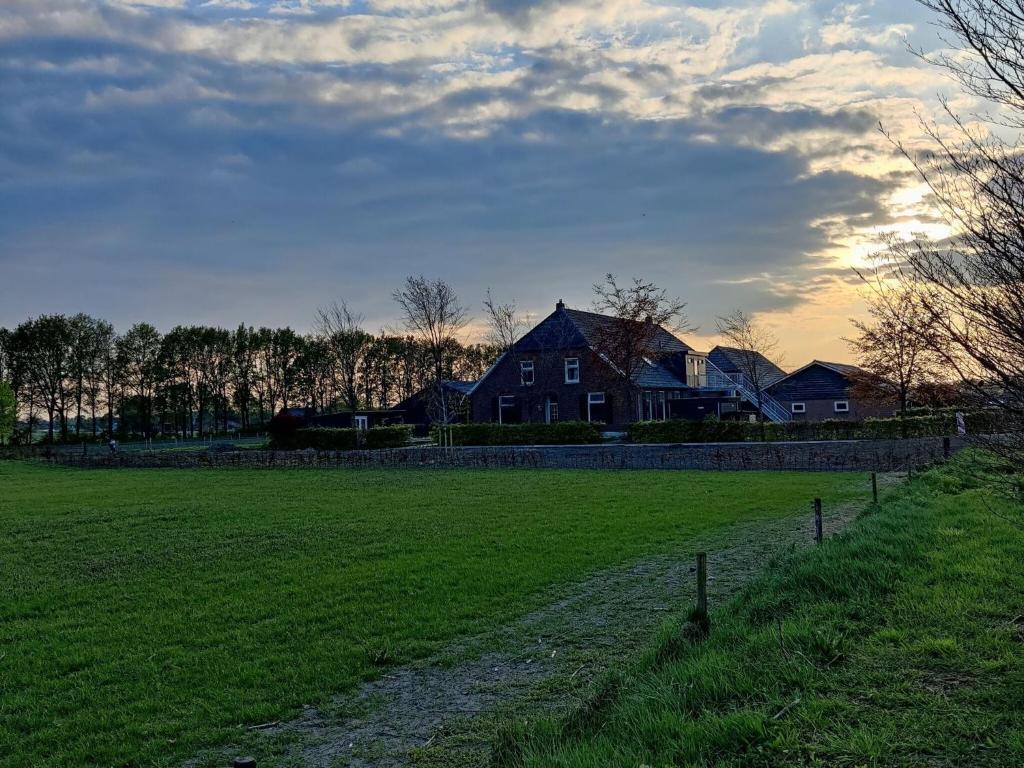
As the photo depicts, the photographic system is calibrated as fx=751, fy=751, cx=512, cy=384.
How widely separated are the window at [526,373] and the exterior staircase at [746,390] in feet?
39.8

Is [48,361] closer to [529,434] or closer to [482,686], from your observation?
[529,434]

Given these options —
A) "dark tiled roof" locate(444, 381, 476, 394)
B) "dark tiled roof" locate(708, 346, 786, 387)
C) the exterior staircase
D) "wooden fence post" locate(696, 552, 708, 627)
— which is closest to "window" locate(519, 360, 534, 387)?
"dark tiled roof" locate(444, 381, 476, 394)

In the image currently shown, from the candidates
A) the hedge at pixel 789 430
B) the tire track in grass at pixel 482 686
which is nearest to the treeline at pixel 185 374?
the hedge at pixel 789 430

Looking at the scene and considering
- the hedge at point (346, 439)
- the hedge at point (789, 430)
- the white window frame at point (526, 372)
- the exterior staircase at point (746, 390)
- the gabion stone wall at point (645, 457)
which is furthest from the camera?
the exterior staircase at point (746, 390)

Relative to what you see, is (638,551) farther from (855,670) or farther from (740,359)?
(740,359)

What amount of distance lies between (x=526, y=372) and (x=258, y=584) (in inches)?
1495

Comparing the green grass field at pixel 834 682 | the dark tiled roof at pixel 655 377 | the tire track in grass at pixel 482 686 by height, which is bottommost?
the tire track in grass at pixel 482 686

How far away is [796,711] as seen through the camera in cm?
425

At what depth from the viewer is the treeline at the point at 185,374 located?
58875 millimetres

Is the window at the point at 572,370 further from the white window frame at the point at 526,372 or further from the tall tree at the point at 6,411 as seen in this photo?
the tall tree at the point at 6,411

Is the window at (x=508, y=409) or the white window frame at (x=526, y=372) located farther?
the window at (x=508, y=409)

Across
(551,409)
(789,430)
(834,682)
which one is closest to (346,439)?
(551,409)

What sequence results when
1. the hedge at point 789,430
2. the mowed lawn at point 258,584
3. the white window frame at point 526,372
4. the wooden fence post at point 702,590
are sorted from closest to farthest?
the mowed lawn at point 258,584, the wooden fence post at point 702,590, the hedge at point 789,430, the white window frame at point 526,372

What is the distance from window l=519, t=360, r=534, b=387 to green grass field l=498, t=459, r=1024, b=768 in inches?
1550
